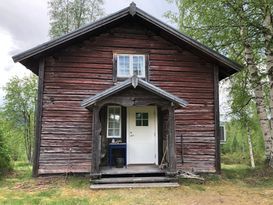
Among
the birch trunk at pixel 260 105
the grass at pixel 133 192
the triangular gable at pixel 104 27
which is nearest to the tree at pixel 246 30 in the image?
the birch trunk at pixel 260 105

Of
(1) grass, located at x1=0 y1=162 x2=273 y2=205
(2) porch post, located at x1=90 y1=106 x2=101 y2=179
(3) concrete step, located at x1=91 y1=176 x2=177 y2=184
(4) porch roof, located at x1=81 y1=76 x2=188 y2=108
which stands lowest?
(1) grass, located at x1=0 y1=162 x2=273 y2=205

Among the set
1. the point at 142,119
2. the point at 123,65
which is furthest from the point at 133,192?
the point at 123,65

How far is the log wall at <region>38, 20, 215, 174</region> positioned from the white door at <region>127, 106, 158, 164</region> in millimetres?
904

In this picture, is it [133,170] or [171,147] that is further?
[133,170]

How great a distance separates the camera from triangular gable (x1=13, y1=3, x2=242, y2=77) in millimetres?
8875

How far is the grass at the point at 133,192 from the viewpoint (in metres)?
6.50

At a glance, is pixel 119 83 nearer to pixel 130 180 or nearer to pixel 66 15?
pixel 130 180

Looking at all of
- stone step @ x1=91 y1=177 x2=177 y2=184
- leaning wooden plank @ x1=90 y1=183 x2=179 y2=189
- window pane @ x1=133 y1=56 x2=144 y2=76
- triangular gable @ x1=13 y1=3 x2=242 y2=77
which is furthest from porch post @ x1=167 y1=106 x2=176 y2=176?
triangular gable @ x1=13 y1=3 x2=242 y2=77

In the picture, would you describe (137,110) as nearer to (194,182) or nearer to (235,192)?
(194,182)

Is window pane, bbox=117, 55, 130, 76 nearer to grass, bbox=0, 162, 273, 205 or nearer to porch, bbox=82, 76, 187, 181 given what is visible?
porch, bbox=82, 76, 187, 181

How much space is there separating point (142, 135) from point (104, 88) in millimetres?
2203

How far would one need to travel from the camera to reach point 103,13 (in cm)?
2139

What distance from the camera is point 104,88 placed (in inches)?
379

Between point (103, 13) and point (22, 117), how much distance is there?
11.2 m
